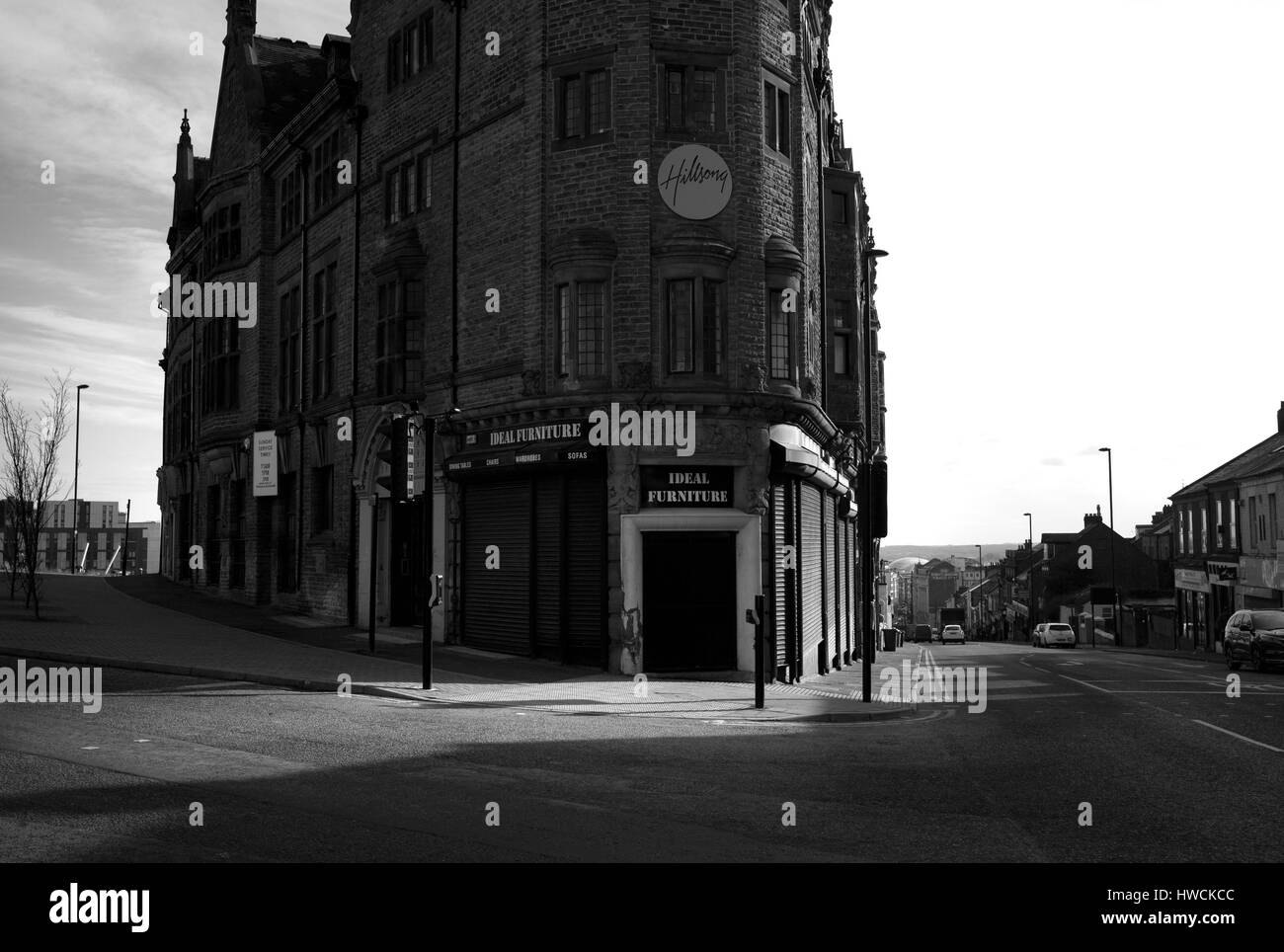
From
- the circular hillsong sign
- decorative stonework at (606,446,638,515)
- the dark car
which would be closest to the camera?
decorative stonework at (606,446,638,515)

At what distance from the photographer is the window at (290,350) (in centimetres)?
3145

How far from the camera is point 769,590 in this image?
64.7 feet

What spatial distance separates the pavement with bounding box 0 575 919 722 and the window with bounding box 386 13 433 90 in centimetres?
1292

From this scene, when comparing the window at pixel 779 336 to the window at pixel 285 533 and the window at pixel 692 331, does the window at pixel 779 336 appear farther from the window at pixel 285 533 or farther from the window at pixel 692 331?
the window at pixel 285 533

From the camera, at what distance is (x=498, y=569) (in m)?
21.8

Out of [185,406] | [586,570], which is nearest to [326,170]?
[586,570]

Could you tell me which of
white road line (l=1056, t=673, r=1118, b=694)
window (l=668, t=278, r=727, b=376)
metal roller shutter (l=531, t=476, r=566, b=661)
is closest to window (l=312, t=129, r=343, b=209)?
metal roller shutter (l=531, t=476, r=566, b=661)

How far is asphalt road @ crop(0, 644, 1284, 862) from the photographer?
7086 millimetres

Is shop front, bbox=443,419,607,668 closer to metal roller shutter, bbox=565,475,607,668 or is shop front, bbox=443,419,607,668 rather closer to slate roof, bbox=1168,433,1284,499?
metal roller shutter, bbox=565,475,607,668

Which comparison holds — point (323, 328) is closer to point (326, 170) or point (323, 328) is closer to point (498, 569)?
point (326, 170)

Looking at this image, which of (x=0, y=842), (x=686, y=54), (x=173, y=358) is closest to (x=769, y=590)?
(x=686, y=54)

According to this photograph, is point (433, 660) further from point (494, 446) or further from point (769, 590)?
point (769, 590)

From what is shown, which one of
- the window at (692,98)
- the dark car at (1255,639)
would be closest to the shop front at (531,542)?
the window at (692,98)

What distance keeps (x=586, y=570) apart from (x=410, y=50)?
13.6 metres
